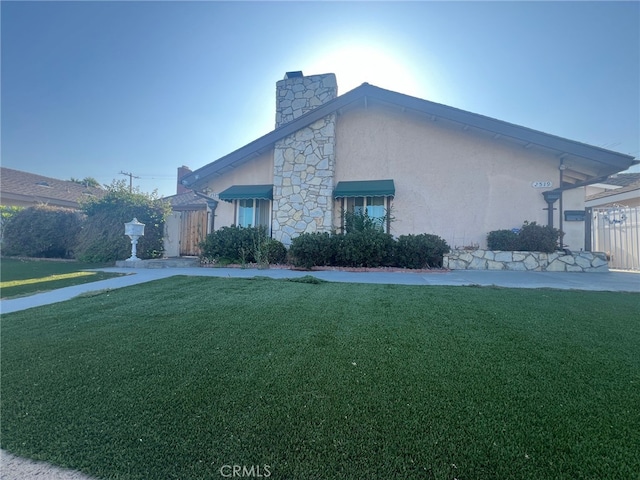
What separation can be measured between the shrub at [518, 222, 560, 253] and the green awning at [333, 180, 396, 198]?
4.83 meters

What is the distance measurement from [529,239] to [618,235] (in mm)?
5870

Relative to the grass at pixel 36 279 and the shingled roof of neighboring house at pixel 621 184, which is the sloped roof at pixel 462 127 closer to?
the shingled roof of neighboring house at pixel 621 184

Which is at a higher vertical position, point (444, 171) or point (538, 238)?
point (444, 171)

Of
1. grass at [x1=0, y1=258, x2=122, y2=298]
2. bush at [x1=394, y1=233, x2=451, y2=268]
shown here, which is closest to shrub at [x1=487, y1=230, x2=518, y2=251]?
bush at [x1=394, y1=233, x2=451, y2=268]

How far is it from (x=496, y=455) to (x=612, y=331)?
3317 millimetres

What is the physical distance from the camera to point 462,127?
11.1 metres

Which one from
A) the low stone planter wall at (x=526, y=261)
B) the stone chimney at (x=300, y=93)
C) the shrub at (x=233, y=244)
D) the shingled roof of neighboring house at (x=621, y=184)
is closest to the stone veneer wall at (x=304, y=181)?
the shrub at (x=233, y=244)

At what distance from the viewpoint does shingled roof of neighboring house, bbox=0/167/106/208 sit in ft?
63.3

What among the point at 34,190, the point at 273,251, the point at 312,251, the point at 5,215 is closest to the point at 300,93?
the point at 273,251

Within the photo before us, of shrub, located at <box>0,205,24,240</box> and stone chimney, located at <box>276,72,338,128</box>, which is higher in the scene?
stone chimney, located at <box>276,72,338,128</box>

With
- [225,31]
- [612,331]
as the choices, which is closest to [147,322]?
[612,331]

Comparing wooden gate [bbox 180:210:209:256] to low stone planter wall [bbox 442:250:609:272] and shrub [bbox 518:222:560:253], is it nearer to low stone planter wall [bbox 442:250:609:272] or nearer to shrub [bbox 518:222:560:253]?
low stone planter wall [bbox 442:250:609:272]

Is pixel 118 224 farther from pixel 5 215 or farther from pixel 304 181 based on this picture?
pixel 304 181

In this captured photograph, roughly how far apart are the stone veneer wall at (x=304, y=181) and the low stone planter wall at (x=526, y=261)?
200 inches
